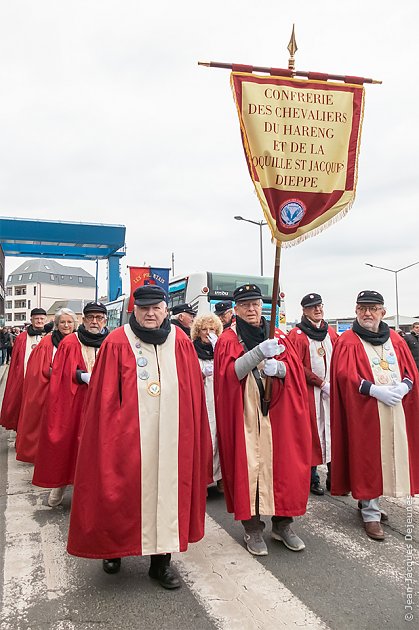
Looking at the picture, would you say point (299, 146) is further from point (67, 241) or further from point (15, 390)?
point (67, 241)

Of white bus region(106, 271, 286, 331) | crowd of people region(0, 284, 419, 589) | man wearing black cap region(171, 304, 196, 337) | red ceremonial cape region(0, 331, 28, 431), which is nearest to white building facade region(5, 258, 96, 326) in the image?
→ white bus region(106, 271, 286, 331)

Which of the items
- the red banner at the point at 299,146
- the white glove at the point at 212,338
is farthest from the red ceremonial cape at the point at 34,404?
the red banner at the point at 299,146

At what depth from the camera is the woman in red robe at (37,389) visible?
5.96m

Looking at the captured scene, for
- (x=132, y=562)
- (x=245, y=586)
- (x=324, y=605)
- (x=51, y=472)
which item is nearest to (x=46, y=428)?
(x=51, y=472)

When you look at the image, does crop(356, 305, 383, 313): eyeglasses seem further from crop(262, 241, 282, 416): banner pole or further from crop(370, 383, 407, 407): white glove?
crop(262, 241, 282, 416): banner pole

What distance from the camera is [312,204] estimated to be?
4016mm

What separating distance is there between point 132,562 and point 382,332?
2.68 m

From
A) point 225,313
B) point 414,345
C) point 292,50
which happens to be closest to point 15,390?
point 225,313

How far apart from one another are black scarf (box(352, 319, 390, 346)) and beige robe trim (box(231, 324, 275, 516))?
3.72 feet

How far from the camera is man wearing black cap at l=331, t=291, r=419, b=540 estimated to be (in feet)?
14.0

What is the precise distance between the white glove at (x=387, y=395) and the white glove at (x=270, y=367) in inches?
39.0

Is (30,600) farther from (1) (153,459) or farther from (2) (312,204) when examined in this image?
(2) (312,204)

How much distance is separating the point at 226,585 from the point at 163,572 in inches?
15.9

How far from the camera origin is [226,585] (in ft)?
11.1
